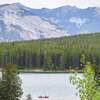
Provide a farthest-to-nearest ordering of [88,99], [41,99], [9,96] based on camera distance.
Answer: [41,99]
[9,96]
[88,99]

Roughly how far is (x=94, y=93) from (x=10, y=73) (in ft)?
98.0

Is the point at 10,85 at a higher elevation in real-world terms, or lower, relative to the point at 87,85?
lower

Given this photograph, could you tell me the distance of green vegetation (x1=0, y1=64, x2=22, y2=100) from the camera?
212 ft

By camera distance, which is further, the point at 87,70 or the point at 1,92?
the point at 1,92

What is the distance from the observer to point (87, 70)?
3781cm

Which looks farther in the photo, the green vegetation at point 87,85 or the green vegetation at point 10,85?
the green vegetation at point 10,85

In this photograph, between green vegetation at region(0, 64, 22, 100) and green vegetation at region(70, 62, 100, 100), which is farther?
green vegetation at region(0, 64, 22, 100)

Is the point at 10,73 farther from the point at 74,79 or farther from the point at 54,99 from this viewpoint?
the point at 54,99

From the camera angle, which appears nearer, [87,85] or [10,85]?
[87,85]

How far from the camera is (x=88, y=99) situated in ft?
119

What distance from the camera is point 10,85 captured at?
65.4 meters

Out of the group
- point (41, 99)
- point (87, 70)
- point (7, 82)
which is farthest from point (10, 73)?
point (41, 99)

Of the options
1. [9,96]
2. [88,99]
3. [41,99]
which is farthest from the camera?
[41,99]

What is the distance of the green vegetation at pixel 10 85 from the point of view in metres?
64.8
